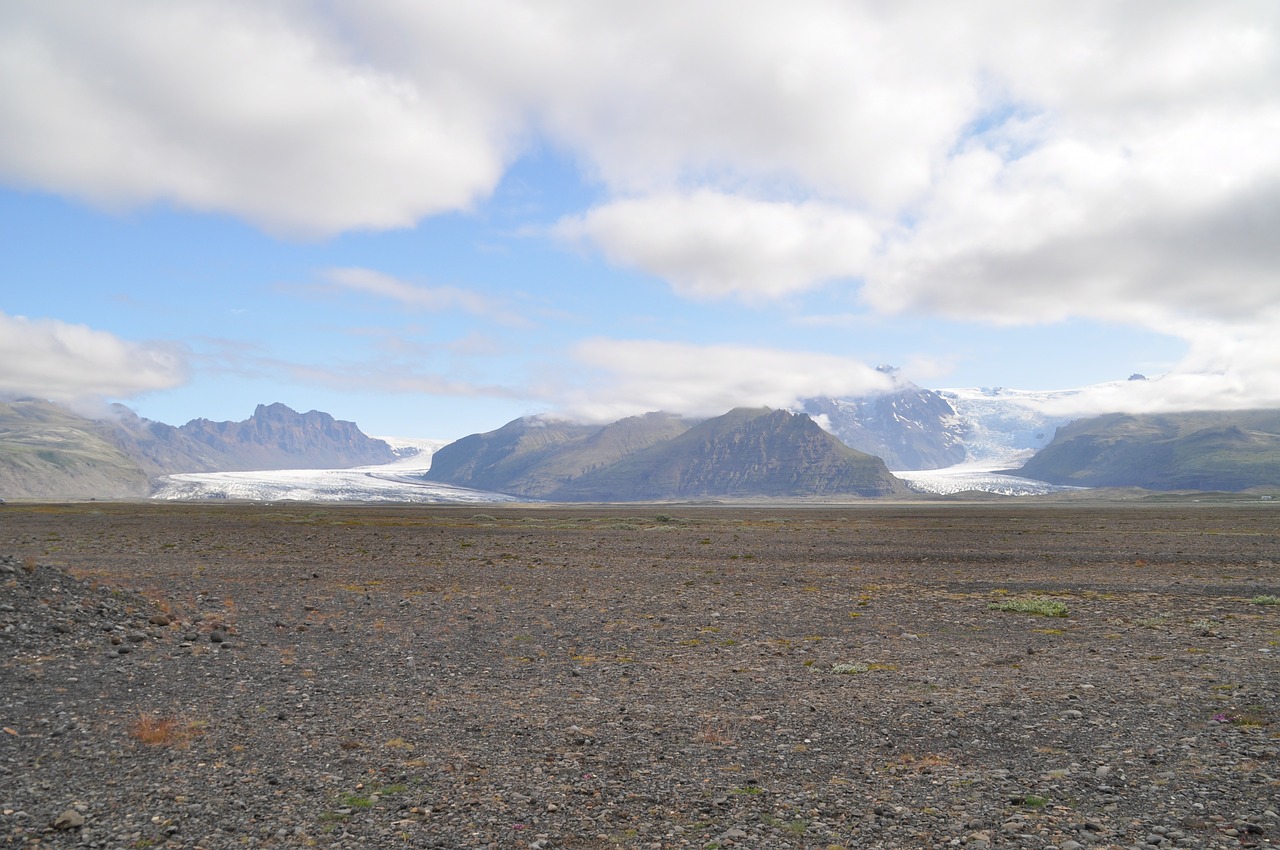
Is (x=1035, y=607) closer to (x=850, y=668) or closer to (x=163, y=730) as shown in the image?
(x=850, y=668)

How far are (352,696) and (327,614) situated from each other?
10046 mm

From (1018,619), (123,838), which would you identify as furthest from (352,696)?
(1018,619)

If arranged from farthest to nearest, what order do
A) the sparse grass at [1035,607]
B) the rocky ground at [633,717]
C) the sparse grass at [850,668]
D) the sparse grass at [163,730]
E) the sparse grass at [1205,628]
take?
the sparse grass at [1035,607] → the sparse grass at [1205,628] → the sparse grass at [850,668] → the sparse grass at [163,730] → the rocky ground at [633,717]

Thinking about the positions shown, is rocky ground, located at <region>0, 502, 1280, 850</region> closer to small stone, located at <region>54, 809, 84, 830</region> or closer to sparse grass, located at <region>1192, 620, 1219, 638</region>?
small stone, located at <region>54, 809, 84, 830</region>

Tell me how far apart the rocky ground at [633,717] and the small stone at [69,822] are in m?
0.02

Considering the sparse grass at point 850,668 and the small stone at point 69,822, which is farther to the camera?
the sparse grass at point 850,668

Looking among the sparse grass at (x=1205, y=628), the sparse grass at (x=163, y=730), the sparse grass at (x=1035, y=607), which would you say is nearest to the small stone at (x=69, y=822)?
the sparse grass at (x=163, y=730)

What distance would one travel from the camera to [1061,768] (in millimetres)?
10203

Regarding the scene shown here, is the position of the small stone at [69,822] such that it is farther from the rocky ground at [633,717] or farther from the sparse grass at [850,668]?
the sparse grass at [850,668]

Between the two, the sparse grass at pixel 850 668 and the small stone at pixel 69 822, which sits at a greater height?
the small stone at pixel 69 822

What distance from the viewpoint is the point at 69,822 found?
28.0 feet

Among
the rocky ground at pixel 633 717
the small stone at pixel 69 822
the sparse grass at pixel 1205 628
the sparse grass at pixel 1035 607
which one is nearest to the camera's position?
the small stone at pixel 69 822

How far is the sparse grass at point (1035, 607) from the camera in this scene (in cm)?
2334

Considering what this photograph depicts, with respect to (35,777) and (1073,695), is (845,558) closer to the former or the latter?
(1073,695)
